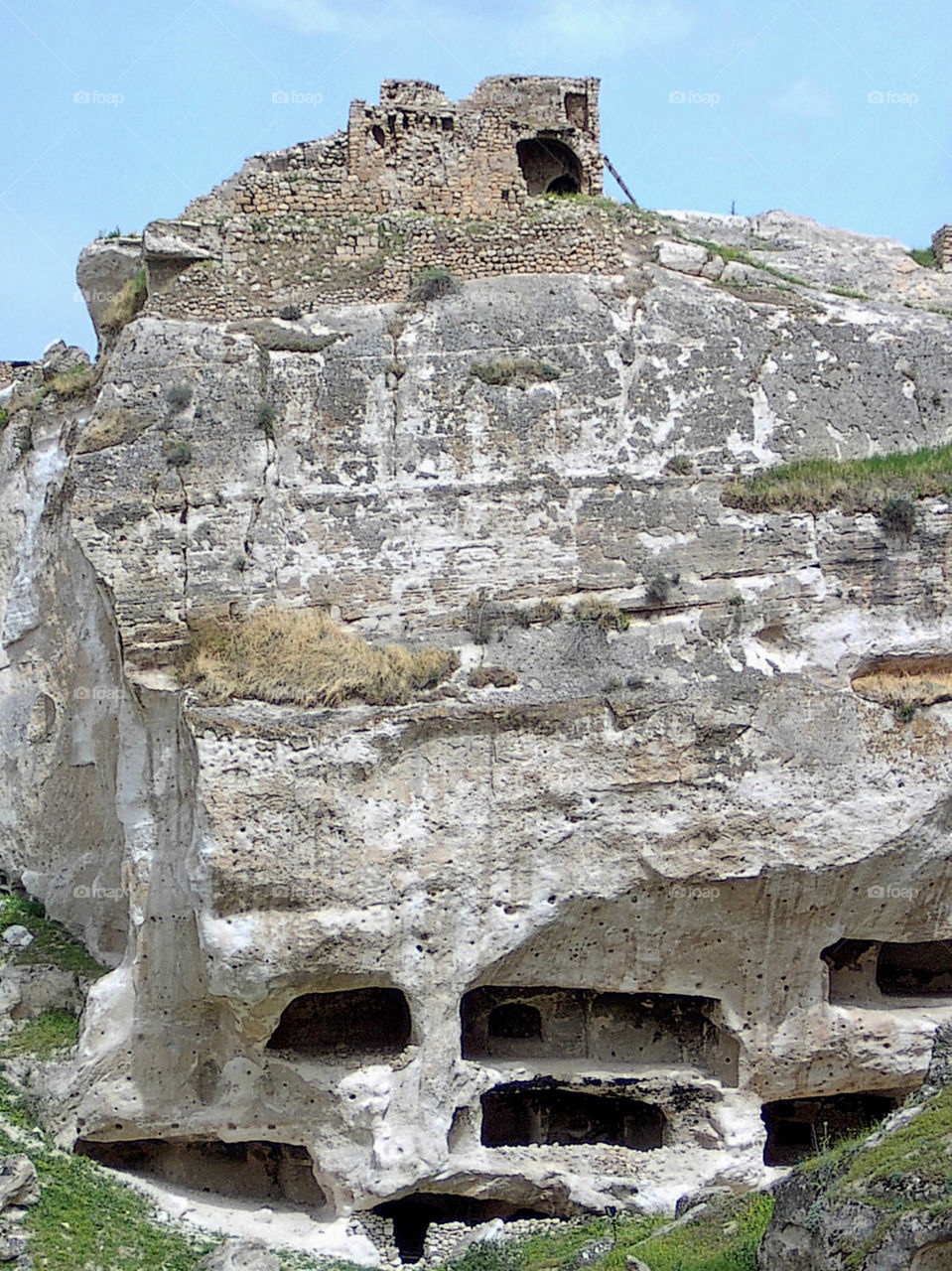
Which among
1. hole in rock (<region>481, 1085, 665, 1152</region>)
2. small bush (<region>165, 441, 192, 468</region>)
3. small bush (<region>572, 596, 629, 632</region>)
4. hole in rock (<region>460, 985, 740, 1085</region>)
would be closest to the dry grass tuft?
small bush (<region>572, 596, 629, 632</region>)

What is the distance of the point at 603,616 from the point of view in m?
16.2

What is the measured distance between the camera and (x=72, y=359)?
2250cm

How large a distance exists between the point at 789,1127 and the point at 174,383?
1116 cm

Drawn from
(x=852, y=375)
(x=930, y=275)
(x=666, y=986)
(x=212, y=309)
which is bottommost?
(x=666, y=986)

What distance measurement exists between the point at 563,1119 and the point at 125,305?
37.3ft

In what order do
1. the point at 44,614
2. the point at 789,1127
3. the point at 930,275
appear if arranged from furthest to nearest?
the point at 930,275 → the point at 44,614 → the point at 789,1127

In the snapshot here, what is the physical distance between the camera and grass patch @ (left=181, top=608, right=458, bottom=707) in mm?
15562

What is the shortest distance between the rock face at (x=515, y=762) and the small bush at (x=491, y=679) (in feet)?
0.39

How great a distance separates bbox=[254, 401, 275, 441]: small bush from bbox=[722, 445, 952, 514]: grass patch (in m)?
5.19

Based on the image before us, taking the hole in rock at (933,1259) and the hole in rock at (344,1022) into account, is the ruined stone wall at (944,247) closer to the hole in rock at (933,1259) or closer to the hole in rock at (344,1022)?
the hole in rock at (344,1022)

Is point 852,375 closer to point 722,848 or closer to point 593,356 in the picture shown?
point 593,356

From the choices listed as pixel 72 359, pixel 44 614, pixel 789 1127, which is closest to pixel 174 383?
pixel 44 614
